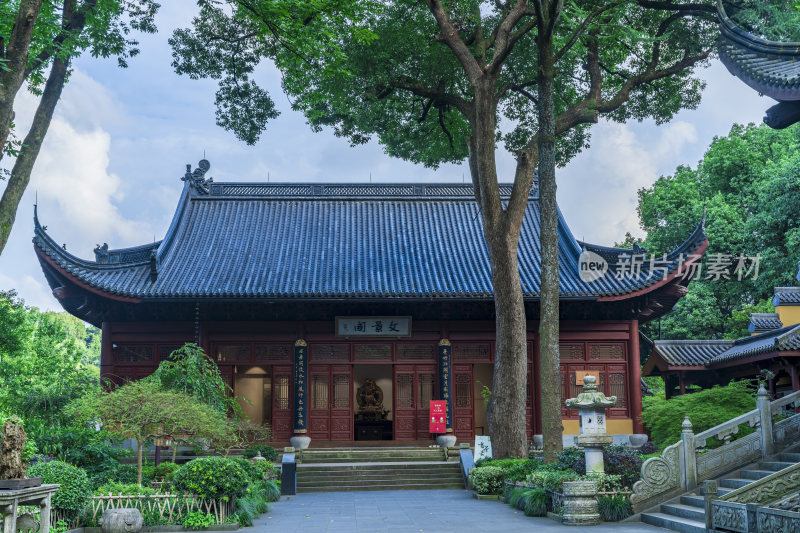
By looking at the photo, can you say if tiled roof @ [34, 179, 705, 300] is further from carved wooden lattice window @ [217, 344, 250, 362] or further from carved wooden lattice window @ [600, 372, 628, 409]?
carved wooden lattice window @ [600, 372, 628, 409]

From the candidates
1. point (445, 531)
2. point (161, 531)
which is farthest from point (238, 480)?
point (445, 531)

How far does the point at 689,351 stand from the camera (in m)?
22.2

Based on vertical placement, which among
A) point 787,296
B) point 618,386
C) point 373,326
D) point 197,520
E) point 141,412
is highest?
point 787,296

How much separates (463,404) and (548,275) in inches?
322

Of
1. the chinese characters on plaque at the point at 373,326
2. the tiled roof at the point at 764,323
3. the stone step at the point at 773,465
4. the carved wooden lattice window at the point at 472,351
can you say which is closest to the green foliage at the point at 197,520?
the stone step at the point at 773,465

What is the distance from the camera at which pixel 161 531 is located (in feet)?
33.6

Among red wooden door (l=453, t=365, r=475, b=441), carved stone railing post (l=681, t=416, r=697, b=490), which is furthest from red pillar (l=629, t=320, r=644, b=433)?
carved stone railing post (l=681, t=416, r=697, b=490)

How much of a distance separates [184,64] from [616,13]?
8534mm

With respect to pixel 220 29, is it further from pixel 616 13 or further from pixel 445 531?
pixel 445 531

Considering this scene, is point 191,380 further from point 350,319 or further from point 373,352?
point 373,352

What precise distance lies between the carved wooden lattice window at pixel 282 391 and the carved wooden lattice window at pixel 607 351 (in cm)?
825

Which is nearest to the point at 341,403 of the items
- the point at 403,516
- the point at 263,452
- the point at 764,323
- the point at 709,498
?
the point at 263,452

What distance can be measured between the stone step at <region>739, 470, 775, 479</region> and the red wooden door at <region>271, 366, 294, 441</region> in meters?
11.6

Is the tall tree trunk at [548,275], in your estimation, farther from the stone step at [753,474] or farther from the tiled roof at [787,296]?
the tiled roof at [787,296]
